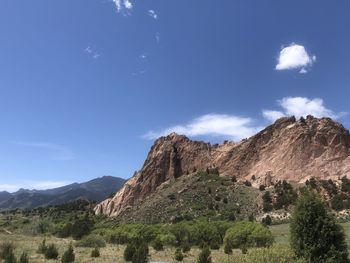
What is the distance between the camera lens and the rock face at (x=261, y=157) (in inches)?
3816

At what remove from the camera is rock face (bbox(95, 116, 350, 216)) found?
9694 centimetres

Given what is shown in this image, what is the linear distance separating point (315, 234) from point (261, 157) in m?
90.9

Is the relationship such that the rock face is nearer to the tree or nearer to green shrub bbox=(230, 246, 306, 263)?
the tree

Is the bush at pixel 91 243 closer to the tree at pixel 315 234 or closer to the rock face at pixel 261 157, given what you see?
the tree at pixel 315 234

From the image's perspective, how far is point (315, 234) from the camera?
19531 millimetres

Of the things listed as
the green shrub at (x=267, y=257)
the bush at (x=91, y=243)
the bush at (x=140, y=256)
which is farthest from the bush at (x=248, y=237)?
the green shrub at (x=267, y=257)

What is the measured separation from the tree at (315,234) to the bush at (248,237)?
81.2 feet

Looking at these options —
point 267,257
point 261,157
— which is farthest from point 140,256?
point 261,157

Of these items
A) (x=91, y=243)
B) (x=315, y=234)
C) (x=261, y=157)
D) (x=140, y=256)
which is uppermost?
(x=261, y=157)

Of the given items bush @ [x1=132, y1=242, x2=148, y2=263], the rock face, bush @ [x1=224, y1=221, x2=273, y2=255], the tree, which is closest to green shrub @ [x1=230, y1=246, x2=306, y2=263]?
the tree

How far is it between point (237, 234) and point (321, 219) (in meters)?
29.8

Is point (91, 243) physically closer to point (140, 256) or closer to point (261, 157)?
point (140, 256)

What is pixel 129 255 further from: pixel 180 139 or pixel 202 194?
pixel 180 139

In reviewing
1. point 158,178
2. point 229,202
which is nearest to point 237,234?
point 229,202
